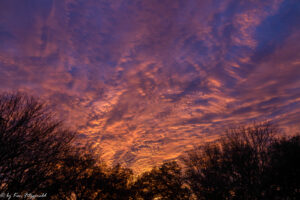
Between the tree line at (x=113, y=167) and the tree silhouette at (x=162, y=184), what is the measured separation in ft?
0.81

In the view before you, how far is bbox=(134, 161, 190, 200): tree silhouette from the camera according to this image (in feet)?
141

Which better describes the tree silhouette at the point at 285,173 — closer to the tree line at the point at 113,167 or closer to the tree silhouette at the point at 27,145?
the tree line at the point at 113,167

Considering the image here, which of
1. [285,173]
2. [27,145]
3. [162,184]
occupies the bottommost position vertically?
[162,184]

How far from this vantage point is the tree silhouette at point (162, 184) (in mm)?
42969

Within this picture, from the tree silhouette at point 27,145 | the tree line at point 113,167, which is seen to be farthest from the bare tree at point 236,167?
the tree silhouette at point 27,145

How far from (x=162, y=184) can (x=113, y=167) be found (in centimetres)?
1584

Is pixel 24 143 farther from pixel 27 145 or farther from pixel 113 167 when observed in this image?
pixel 113 167

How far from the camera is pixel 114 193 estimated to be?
116ft

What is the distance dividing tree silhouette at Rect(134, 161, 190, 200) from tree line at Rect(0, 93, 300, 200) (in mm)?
248

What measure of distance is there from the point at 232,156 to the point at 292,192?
875 centimetres

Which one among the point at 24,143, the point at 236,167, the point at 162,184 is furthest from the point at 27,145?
the point at 162,184

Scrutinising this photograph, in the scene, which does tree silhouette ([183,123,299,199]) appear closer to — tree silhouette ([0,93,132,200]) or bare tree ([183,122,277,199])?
bare tree ([183,122,277,199])

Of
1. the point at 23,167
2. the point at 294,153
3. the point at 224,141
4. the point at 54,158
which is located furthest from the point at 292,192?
the point at 23,167

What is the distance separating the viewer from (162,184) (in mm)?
46000
